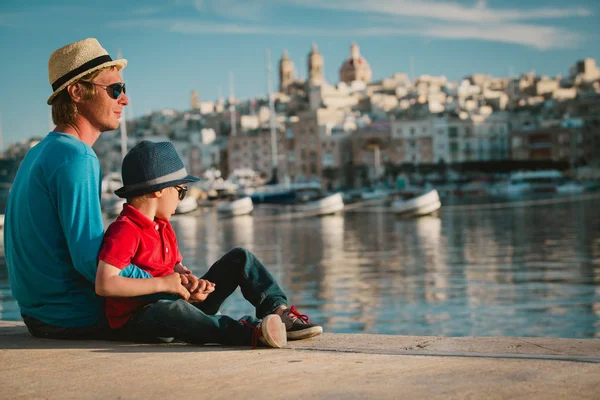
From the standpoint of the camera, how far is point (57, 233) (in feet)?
16.2

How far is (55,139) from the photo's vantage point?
4.91 m

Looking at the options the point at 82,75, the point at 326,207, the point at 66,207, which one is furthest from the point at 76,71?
the point at 326,207

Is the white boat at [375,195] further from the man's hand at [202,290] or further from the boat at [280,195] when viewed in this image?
the man's hand at [202,290]

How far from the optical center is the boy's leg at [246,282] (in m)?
5.27

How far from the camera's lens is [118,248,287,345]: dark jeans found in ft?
16.5

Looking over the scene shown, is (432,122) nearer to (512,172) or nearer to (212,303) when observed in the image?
(512,172)

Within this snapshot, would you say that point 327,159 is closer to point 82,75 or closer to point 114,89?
point 114,89

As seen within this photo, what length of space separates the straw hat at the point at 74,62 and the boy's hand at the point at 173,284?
1032 millimetres

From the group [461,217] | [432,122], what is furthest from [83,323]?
[432,122]

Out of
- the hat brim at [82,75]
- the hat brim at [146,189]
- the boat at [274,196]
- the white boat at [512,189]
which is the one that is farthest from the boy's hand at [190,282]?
the white boat at [512,189]

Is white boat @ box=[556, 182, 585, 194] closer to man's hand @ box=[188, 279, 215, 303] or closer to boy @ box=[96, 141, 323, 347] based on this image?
boy @ box=[96, 141, 323, 347]

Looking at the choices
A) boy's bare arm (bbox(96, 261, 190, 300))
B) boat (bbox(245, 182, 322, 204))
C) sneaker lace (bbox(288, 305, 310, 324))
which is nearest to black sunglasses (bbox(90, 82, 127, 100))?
boy's bare arm (bbox(96, 261, 190, 300))

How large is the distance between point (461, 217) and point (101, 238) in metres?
45.3

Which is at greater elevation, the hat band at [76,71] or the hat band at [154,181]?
the hat band at [76,71]
